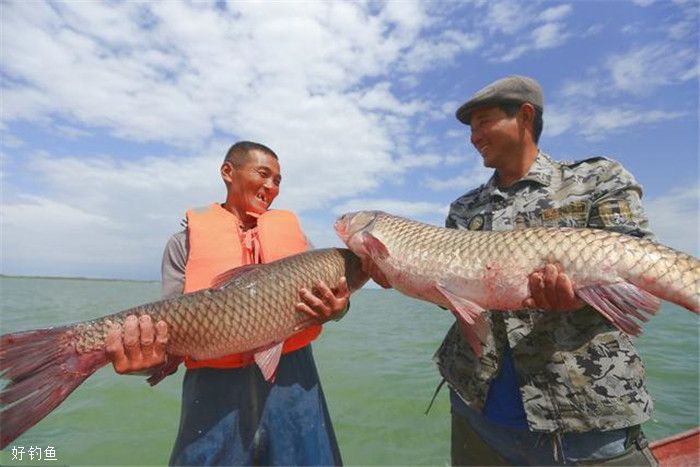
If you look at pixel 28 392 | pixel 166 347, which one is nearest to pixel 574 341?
pixel 166 347

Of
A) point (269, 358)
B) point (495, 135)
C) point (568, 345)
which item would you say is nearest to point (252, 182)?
point (269, 358)

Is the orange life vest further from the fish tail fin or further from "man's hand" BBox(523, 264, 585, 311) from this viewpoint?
"man's hand" BBox(523, 264, 585, 311)

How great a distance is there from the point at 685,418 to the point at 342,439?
7219mm

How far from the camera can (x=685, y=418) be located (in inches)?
359

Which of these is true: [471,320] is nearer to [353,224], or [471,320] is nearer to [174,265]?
[353,224]

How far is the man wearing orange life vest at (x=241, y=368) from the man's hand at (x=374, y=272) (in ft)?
0.96

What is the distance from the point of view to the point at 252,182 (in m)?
3.66

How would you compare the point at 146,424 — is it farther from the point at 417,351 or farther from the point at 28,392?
the point at 417,351

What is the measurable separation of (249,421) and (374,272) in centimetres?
144

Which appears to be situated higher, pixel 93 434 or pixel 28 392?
pixel 28 392

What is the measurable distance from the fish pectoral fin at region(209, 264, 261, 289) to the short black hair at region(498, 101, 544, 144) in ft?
7.10

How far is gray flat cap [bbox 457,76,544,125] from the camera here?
10.4 ft

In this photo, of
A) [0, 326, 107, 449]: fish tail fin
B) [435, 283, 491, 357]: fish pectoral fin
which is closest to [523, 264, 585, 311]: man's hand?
[435, 283, 491, 357]: fish pectoral fin

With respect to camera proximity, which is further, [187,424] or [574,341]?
[187,424]
